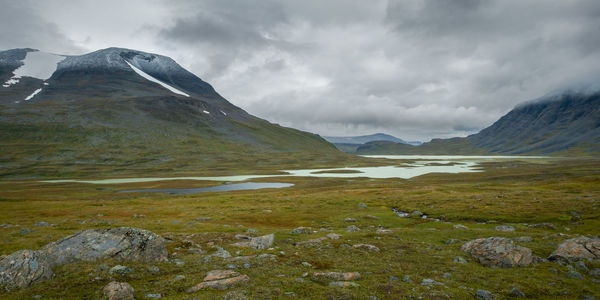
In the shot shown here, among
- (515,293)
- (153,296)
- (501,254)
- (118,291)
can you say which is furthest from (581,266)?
(118,291)

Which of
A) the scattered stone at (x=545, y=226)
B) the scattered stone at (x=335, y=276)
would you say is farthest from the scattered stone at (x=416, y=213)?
the scattered stone at (x=335, y=276)

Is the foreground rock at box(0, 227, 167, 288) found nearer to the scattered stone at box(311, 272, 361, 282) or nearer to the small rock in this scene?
the small rock

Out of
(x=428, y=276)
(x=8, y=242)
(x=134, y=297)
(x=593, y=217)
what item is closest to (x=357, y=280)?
(x=428, y=276)

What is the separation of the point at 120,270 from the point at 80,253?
425 cm

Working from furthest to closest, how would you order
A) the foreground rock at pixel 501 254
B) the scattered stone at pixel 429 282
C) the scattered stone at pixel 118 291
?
the foreground rock at pixel 501 254 < the scattered stone at pixel 429 282 < the scattered stone at pixel 118 291

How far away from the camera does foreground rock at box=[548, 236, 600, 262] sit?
20406mm

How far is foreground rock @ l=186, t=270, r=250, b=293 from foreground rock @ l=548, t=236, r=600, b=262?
21728 millimetres

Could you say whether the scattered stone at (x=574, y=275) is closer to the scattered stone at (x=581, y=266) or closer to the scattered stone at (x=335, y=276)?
the scattered stone at (x=581, y=266)

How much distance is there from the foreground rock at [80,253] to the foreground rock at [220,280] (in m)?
6.58

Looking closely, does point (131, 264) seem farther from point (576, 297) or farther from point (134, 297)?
point (576, 297)

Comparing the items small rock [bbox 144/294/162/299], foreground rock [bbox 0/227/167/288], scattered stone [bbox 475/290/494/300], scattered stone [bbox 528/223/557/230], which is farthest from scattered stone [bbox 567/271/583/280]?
foreground rock [bbox 0/227/167/288]

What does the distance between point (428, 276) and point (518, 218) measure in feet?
121

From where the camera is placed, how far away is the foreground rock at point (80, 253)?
1475 centimetres

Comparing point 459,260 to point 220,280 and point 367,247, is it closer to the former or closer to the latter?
point 367,247
